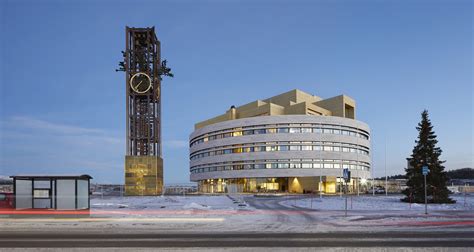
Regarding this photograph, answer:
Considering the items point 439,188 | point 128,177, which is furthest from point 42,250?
point 128,177

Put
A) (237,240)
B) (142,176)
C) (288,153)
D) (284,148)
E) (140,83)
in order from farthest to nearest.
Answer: (284,148) → (288,153) → (140,83) → (142,176) → (237,240)

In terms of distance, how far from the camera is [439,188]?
37312 millimetres

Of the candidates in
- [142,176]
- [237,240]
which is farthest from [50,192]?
[142,176]

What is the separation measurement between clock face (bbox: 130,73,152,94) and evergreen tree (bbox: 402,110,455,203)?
1897 inches

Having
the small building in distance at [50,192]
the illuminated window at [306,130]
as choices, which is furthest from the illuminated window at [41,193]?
the illuminated window at [306,130]

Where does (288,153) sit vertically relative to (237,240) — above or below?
above

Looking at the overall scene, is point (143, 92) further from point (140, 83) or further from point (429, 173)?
point (429, 173)

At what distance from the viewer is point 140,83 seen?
69.9m

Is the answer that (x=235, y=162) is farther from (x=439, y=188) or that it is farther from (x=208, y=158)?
(x=439, y=188)

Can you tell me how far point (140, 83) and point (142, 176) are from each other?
17.4 m

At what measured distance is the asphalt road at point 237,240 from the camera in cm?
1236

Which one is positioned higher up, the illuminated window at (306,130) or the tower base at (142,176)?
the illuminated window at (306,130)

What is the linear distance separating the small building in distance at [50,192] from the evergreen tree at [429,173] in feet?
104

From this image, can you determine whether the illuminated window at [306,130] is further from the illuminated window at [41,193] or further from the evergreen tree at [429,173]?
the illuminated window at [41,193]
